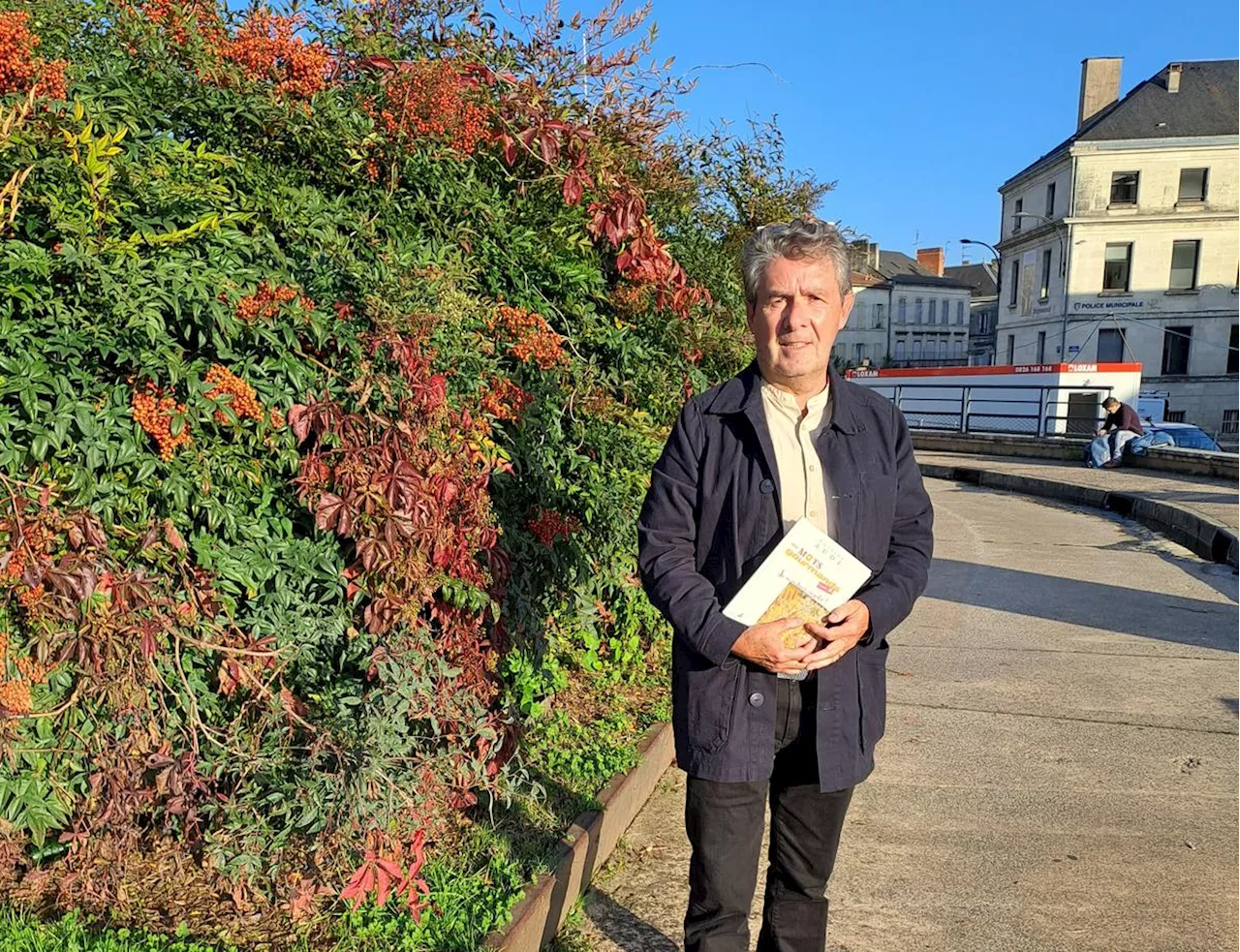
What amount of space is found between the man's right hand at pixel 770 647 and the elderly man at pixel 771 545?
22mm

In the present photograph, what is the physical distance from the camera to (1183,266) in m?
43.7

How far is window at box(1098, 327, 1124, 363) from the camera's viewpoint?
44.0 meters

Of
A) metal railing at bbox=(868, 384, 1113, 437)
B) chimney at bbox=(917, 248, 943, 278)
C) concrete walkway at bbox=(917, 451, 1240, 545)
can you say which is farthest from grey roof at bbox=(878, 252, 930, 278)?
concrete walkway at bbox=(917, 451, 1240, 545)

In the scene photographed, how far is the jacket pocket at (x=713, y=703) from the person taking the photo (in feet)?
7.68

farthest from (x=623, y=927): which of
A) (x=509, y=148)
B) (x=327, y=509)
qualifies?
(x=509, y=148)

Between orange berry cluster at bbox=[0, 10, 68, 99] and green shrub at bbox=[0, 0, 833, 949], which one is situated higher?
orange berry cluster at bbox=[0, 10, 68, 99]

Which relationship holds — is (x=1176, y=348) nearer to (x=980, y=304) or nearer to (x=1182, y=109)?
(x=1182, y=109)

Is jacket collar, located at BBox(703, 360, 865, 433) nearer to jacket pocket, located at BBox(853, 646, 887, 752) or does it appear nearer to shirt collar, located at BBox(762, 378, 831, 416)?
shirt collar, located at BBox(762, 378, 831, 416)

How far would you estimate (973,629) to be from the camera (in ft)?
21.7

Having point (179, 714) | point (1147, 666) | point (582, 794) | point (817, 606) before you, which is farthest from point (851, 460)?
point (1147, 666)

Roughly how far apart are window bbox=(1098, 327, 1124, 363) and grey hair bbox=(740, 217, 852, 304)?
46.9 meters

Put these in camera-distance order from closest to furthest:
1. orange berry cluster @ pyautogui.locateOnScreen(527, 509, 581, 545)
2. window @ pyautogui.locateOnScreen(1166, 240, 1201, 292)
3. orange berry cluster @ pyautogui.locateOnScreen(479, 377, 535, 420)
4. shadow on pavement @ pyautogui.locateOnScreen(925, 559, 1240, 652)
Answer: orange berry cluster @ pyautogui.locateOnScreen(479, 377, 535, 420) < orange berry cluster @ pyautogui.locateOnScreen(527, 509, 581, 545) < shadow on pavement @ pyautogui.locateOnScreen(925, 559, 1240, 652) < window @ pyautogui.locateOnScreen(1166, 240, 1201, 292)

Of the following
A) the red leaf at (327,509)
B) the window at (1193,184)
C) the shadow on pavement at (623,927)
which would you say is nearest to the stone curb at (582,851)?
the shadow on pavement at (623,927)

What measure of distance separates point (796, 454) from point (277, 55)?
2.20m
